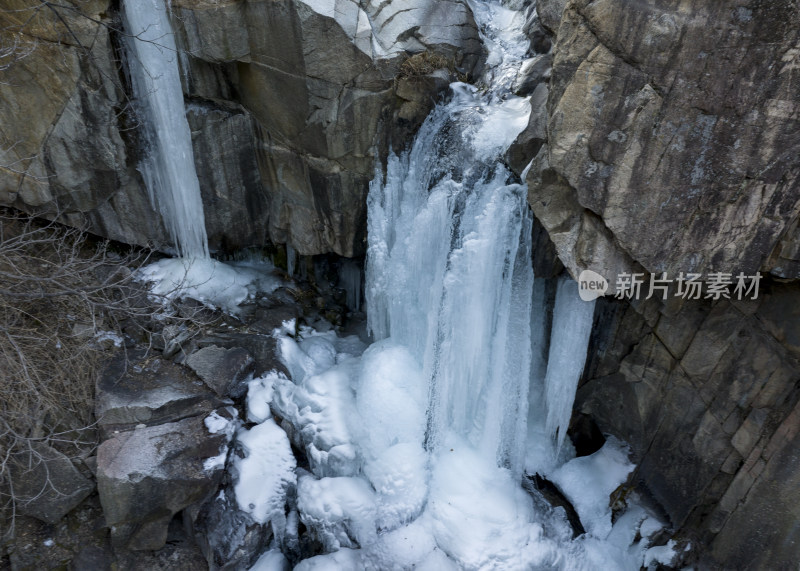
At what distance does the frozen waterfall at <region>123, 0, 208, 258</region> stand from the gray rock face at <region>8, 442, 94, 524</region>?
287 cm

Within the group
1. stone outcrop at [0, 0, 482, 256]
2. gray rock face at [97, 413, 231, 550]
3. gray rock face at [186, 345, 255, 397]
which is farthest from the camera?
gray rock face at [186, 345, 255, 397]

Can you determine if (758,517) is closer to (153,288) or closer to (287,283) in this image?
(287,283)

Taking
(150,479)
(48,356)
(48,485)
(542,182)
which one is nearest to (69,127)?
(48,356)

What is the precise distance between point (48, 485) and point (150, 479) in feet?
3.43

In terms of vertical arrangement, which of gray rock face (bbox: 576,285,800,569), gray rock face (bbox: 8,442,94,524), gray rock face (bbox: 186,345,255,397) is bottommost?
gray rock face (bbox: 8,442,94,524)

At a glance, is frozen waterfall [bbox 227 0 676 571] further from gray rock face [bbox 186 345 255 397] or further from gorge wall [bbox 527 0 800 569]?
gorge wall [bbox 527 0 800 569]

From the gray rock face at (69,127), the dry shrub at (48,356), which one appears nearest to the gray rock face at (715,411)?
the dry shrub at (48,356)

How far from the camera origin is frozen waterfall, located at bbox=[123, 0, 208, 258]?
218 inches

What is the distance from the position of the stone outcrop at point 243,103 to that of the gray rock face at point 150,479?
2.91 m

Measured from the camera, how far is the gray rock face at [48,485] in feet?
16.1

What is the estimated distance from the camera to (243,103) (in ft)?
20.6

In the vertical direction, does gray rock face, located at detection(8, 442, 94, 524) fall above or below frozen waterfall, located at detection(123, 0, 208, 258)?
below

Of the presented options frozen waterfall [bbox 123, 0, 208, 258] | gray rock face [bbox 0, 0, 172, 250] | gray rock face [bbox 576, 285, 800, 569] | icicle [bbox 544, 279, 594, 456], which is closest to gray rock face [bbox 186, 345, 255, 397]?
frozen waterfall [bbox 123, 0, 208, 258]

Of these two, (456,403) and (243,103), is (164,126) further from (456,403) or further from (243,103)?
(456,403)
